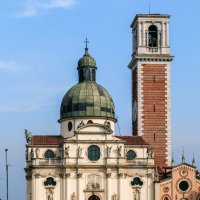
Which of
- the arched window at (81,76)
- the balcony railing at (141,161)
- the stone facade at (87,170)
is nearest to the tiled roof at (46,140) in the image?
the stone facade at (87,170)

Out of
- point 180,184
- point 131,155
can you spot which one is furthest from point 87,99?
point 180,184

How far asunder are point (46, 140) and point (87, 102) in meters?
6.66

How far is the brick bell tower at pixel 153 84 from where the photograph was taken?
111 m

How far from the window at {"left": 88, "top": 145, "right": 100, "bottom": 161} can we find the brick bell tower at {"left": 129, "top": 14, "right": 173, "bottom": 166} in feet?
23.2

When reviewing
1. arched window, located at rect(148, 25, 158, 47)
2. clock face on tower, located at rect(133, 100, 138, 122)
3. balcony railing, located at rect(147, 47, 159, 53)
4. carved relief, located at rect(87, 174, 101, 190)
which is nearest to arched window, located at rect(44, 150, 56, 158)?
carved relief, located at rect(87, 174, 101, 190)

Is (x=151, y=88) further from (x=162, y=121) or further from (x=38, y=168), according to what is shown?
(x=38, y=168)

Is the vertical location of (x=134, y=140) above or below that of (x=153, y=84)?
below

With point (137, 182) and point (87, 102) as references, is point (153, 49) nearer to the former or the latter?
point (87, 102)

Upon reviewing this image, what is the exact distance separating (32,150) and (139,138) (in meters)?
12.4

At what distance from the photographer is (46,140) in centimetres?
10769

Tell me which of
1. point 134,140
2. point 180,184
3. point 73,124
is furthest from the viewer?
point 73,124

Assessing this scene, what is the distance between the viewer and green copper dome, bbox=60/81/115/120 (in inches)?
4311

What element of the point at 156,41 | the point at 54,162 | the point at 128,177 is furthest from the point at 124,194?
the point at 156,41

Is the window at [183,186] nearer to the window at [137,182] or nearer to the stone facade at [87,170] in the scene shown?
the stone facade at [87,170]
